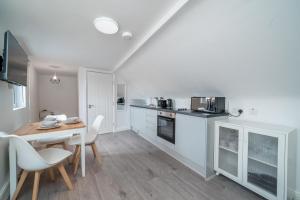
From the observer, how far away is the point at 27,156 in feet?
4.50

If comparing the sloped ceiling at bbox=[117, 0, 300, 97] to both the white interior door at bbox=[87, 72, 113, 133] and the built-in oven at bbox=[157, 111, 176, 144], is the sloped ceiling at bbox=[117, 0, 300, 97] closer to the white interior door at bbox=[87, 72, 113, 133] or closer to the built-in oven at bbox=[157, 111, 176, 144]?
the built-in oven at bbox=[157, 111, 176, 144]

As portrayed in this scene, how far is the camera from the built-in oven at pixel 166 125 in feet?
8.46

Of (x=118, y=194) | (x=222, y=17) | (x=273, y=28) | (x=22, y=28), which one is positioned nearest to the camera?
(x=273, y=28)

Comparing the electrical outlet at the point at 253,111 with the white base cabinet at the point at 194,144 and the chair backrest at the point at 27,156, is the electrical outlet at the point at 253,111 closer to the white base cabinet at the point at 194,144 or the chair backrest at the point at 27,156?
the white base cabinet at the point at 194,144

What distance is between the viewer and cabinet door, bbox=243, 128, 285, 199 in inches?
58.8

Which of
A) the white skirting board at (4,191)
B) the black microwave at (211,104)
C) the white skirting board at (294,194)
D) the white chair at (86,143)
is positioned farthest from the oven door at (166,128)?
the white skirting board at (4,191)

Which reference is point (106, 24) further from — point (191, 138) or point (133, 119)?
point (133, 119)

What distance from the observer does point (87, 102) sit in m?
3.88

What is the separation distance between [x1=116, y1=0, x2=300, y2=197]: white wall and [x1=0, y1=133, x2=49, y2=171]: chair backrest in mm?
2112

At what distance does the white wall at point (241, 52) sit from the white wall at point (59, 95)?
490cm

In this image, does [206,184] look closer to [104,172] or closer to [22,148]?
[104,172]

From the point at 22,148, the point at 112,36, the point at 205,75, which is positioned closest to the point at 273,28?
the point at 205,75

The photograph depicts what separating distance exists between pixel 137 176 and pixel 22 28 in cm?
270

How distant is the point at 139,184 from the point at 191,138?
107 centimetres
